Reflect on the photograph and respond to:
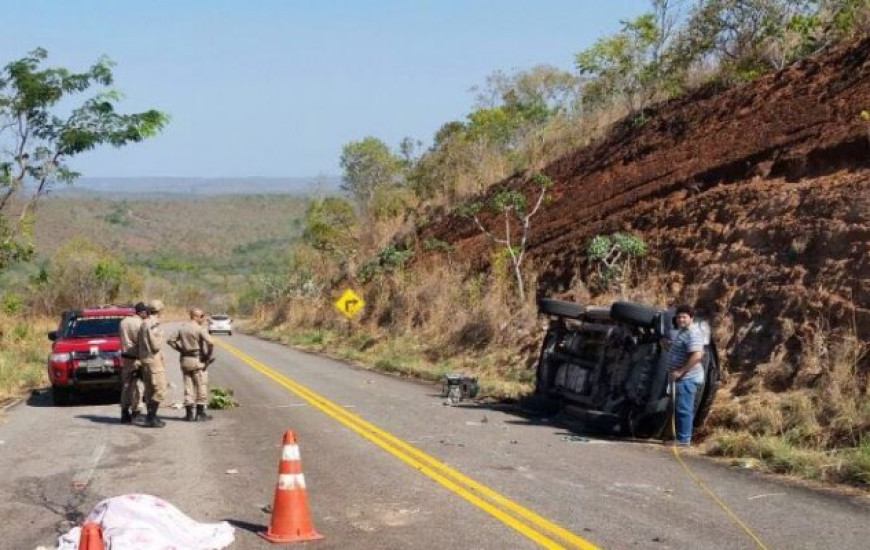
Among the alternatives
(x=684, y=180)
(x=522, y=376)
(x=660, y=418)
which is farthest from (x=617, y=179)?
(x=660, y=418)

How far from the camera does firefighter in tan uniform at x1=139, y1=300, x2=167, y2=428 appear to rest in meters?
14.2

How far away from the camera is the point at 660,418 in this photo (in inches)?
494

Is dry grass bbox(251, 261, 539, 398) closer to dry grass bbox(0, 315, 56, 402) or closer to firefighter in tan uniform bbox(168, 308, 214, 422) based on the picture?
firefighter in tan uniform bbox(168, 308, 214, 422)

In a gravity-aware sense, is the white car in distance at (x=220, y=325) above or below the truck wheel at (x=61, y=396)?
below

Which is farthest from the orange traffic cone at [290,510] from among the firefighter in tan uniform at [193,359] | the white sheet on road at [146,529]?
the firefighter in tan uniform at [193,359]

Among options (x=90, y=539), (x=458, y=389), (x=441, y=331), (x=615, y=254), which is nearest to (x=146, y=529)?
(x=90, y=539)

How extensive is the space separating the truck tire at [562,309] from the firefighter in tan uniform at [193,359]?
5251mm

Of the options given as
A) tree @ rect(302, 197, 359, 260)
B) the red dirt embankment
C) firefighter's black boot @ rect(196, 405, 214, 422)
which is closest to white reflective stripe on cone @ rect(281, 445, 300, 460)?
firefighter's black boot @ rect(196, 405, 214, 422)

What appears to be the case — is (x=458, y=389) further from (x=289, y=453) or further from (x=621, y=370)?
(x=289, y=453)

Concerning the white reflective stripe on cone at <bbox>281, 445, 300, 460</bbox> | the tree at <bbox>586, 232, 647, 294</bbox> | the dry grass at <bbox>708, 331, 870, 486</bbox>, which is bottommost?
the white reflective stripe on cone at <bbox>281, 445, 300, 460</bbox>

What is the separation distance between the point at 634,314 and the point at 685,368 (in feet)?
3.96

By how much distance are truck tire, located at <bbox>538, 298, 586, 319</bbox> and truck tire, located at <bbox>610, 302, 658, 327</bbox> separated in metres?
1.87

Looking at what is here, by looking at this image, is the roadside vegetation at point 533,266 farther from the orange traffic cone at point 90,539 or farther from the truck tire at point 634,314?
the orange traffic cone at point 90,539

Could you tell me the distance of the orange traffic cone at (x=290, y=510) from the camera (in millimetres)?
7277
